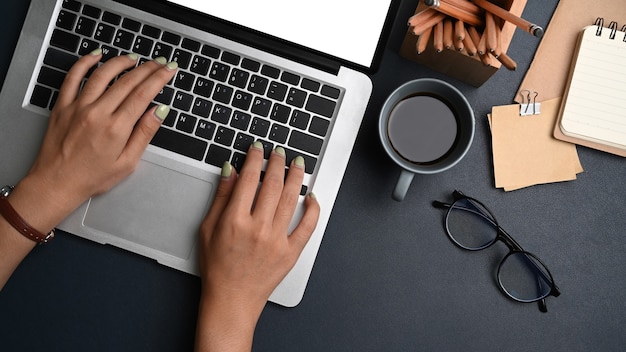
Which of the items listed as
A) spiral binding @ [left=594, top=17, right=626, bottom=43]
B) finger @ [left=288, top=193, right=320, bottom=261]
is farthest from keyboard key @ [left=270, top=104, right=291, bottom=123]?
spiral binding @ [left=594, top=17, right=626, bottom=43]

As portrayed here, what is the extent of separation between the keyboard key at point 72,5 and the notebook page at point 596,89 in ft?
2.14

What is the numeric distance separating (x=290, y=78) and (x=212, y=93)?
0.33 ft

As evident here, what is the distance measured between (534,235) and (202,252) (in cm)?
45

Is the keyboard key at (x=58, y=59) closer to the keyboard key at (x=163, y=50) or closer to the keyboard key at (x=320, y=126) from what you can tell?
the keyboard key at (x=163, y=50)

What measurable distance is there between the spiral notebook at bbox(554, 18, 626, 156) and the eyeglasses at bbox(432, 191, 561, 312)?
154 mm

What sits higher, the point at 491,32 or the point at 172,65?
the point at 491,32

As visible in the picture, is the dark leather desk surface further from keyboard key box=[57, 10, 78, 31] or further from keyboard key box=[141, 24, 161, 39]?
keyboard key box=[141, 24, 161, 39]

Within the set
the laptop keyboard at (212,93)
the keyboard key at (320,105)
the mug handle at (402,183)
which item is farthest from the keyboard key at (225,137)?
the mug handle at (402,183)

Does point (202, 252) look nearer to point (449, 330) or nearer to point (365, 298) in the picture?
point (365, 298)

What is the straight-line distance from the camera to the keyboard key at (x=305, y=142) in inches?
24.7

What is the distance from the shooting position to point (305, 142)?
2.06 ft

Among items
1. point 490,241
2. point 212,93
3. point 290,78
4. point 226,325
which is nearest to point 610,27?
point 490,241

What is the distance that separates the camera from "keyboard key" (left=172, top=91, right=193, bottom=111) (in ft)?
2.08

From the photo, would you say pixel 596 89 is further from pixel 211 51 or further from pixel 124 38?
pixel 124 38
